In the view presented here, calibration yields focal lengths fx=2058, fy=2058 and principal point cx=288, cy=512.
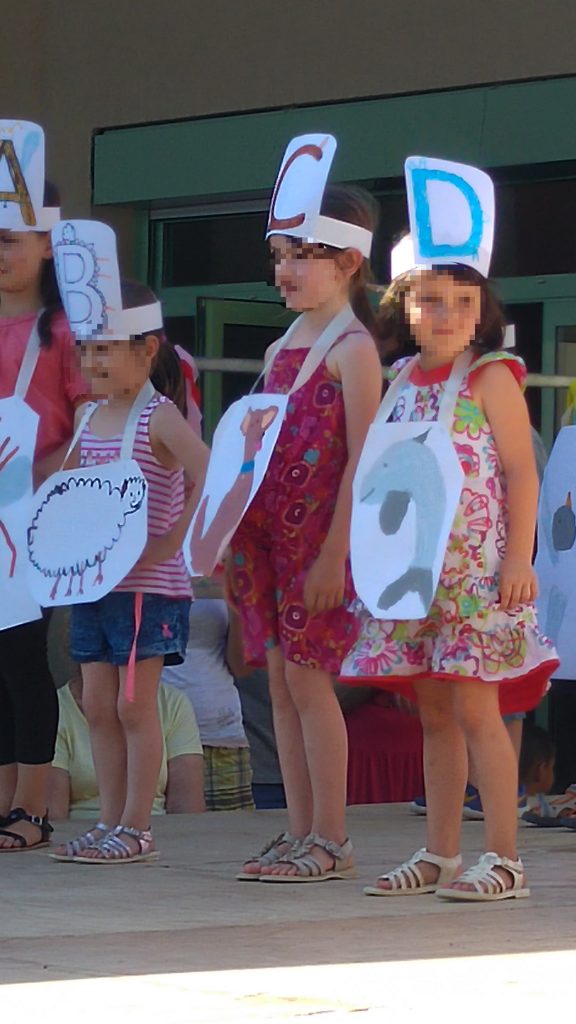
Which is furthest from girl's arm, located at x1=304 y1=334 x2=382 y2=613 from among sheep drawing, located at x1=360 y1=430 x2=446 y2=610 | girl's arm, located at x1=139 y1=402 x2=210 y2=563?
girl's arm, located at x1=139 y1=402 x2=210 y2=563

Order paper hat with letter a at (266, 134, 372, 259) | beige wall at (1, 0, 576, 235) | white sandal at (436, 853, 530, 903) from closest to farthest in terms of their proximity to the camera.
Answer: white sandal at (436, 853, 530, 903)
paper hat with letter a at (266, 134, 372, 259)
beige wall at (1, 0, 576, 235)

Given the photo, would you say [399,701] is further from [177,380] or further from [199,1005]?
[199,1005]

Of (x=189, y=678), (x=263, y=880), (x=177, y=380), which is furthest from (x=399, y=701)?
(x=263, y=880)

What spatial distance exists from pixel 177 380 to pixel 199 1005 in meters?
2.40

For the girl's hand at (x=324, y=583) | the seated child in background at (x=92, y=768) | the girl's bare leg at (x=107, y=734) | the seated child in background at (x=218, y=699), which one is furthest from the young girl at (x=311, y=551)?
the seated child in background at (x=218, y=699)

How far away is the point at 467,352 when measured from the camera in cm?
432

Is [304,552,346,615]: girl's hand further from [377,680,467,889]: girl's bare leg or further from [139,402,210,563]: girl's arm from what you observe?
[139,402,210,563]: girl's arm

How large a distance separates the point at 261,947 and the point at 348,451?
132cm

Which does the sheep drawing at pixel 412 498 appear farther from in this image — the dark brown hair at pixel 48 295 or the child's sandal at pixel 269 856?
the dark brown hair at pixel 48 295

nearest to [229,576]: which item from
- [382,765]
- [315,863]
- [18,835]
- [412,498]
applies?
[412,498]

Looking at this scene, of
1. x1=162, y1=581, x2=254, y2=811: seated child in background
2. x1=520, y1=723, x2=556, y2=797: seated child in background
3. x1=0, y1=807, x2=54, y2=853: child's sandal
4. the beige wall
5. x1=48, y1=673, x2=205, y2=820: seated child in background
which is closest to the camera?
x1=0, y1=807, x2=54, y2=853: child's sandal

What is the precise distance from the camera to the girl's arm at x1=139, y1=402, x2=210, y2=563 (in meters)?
4.78

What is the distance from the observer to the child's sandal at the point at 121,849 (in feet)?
15.6

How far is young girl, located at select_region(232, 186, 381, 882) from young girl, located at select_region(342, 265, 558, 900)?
0.20 m
